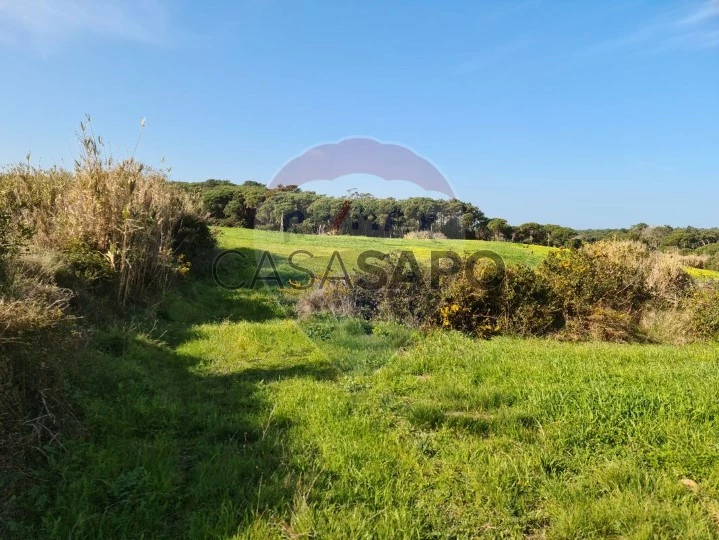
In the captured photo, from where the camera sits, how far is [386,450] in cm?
376

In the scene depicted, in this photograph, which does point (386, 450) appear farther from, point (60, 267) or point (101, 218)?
point (101, 218)

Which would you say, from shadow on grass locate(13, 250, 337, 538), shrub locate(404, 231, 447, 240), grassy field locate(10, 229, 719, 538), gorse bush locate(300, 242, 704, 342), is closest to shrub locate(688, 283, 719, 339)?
gorse bush locate(300, 242, 704, 342)

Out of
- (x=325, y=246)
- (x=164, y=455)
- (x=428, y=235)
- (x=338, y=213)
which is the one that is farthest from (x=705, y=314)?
(x=338, y=213)

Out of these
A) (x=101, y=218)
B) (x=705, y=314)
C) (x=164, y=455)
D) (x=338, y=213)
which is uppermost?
(x=338, y=213)

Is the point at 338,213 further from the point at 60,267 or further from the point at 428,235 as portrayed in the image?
the point at 60,267

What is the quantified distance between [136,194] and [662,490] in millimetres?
9530

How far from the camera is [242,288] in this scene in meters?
12.8

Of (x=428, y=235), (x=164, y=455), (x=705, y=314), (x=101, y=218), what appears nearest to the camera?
(x=164, y=455)

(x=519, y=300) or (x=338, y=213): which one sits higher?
(x=338, y=213)

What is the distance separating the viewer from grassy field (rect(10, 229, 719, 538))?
9.45 feet

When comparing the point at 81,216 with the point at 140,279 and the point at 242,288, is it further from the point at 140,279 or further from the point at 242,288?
the point at 242,288

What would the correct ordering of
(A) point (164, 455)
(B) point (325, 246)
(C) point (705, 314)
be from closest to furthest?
(A) point (164, 455) < (C) point (705, 314) < (B) point (325, 246)

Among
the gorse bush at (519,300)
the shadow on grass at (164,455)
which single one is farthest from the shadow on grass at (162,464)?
the gorse bush at (519,300)

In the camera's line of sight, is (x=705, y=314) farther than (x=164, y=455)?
Yes
